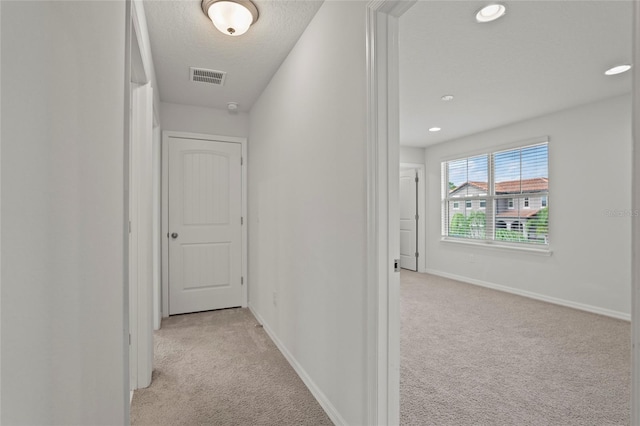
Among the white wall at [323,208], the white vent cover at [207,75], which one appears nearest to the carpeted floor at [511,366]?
the white wall at [323,208]

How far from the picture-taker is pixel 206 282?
3887 mm

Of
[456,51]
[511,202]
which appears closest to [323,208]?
[456,51]

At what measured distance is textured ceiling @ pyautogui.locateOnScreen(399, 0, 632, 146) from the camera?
2189 millimetres

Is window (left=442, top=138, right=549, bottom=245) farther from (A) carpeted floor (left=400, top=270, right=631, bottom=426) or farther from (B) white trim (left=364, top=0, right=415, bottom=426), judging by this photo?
(B) white trim (left=364, top=0, right=415, bottom=426)

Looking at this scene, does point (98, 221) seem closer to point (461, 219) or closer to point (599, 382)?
point (599, 382)

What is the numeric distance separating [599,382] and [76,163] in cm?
327

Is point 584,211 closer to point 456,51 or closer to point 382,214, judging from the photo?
point 456,51

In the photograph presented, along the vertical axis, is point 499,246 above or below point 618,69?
below

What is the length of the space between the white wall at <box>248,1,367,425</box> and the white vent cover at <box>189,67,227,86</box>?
1.61ft

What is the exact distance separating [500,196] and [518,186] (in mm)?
321

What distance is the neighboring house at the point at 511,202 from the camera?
14.9ft

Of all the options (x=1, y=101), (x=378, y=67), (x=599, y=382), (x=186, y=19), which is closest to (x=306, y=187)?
(x=378, y=67)

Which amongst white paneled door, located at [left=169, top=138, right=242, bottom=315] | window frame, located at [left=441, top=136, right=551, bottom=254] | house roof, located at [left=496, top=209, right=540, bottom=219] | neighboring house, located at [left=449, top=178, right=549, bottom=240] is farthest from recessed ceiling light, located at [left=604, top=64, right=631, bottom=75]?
white paneled door, located at [left=169, top=138, right=242, bottom=315]

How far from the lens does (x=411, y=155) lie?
6355 millimetres
